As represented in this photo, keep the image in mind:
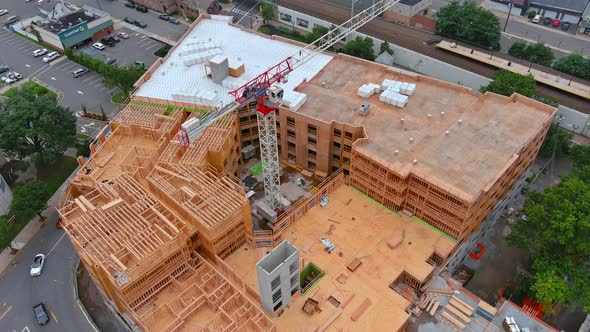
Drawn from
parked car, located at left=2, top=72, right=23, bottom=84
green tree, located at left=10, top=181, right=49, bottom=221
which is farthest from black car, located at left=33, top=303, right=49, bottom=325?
parked car, located at left=2, top=72, right=23, bottom=84

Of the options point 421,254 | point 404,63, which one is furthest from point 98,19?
point 421,254

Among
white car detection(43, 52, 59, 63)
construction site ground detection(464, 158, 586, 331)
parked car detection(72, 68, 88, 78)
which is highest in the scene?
white car detection(43, 52, 59, 63)

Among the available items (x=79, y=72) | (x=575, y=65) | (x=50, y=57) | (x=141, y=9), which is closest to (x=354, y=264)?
(x=575, y=65)

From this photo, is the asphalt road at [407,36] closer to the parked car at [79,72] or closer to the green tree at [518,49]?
the green tree at [518,49]

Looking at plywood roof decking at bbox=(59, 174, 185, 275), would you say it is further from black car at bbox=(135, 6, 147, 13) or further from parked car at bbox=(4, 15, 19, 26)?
parked car at bbox=(4, 15, 19, 26)

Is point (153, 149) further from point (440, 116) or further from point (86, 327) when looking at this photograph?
point (440, 116)

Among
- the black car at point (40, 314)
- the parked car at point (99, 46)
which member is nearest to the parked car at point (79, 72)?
the parked car at point (99, 46)
